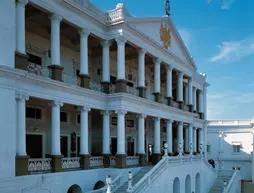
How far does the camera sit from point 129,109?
2489 cm

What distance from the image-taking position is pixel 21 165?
681 inches

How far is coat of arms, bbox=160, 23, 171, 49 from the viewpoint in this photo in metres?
29.8

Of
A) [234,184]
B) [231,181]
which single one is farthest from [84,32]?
[234,184]

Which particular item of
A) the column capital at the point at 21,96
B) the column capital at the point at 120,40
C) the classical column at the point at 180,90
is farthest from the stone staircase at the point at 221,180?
the column capital at the point at 21,96

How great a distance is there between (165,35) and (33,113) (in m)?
13.3

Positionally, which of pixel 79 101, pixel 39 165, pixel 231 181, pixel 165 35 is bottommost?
pixel 231 181

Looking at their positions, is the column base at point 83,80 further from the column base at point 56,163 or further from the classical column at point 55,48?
the column base at point 56,163

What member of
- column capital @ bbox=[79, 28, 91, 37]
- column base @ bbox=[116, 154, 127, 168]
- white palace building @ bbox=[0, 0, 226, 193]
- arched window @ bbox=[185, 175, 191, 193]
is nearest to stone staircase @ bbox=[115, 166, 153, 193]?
white palace building @ bbox=[0, 0, 226, 193]

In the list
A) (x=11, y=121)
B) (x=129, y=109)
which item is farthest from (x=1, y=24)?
(x=129, y=109)

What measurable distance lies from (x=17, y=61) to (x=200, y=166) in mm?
20676

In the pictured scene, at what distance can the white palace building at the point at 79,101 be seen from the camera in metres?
17.2

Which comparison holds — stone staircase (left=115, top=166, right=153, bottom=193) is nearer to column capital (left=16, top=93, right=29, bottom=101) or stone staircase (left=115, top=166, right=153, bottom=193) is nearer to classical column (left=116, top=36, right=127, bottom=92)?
classical column (left=116, top=36, right=127, bottom=92)

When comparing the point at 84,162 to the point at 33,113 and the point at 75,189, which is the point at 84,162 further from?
the point at 33,113

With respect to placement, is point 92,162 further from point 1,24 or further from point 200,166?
point 200,166
